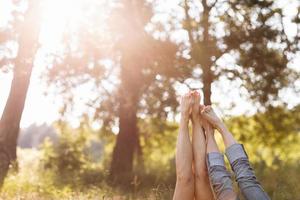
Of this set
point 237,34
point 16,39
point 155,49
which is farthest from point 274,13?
point 16,39

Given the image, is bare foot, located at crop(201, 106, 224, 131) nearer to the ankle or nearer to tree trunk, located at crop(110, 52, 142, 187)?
the ankle

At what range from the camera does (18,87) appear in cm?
1236

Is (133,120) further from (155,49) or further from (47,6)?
(47,6)

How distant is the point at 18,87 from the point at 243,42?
18.2ft

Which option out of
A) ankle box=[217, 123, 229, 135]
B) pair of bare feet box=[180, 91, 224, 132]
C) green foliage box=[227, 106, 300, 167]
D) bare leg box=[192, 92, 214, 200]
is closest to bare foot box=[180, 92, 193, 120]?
pair of bare feet box=[180, 91, 224, 132]

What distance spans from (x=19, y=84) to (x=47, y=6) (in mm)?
2315

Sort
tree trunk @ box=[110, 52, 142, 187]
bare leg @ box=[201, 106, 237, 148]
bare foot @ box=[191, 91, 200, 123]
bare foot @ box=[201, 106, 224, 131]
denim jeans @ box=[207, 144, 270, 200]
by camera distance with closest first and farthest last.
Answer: denim jeans @ box=[207, 144, 270, 200], bare leg @ box=[201, 106, 237, 148], bare foot @ box=[201, 106, 224, 131], bare foot @ box=[191, 91, 200, 123], tree trunk @ box=[110, 52, 142, 187]

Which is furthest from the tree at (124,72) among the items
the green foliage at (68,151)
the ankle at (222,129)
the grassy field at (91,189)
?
the ankle at (222,129)

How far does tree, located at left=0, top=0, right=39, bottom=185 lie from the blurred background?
2 centimetres

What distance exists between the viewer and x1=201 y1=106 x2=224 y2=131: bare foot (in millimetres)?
5664

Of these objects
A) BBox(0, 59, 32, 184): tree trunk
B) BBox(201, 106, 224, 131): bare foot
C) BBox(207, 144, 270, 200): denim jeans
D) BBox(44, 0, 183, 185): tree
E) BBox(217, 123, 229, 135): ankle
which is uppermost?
BBox(44, 0, 183, 185): tree

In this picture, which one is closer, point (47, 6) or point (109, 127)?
point (47, 6)

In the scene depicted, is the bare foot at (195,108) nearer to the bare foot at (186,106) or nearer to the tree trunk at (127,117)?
the bare foot at (186,106)

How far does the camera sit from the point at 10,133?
12336mm
